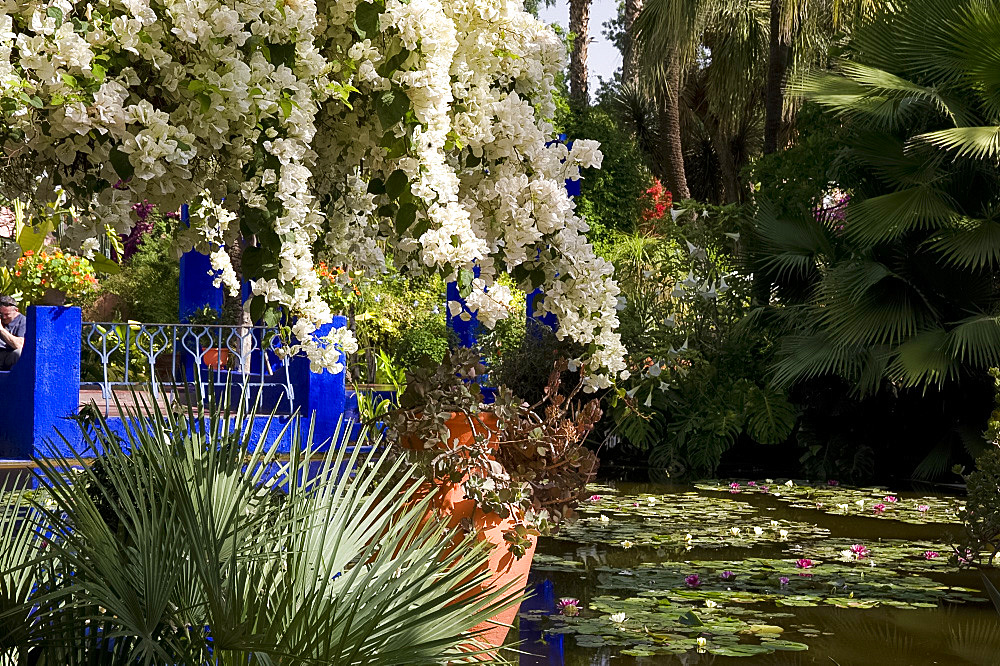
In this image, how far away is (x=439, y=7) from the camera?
7.82 feet

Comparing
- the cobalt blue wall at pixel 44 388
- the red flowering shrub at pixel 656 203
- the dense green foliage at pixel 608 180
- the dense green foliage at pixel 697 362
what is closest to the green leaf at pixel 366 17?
the cobalt blue wall at pixel 44 388

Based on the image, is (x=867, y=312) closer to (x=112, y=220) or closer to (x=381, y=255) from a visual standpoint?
(x=381, y=255)

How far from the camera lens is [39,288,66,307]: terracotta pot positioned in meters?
8.49

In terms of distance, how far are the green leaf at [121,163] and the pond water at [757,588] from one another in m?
2.41

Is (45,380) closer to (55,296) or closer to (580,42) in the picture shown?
(55,296)

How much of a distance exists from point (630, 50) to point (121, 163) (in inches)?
787

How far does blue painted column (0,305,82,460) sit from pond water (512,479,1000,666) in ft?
13.4

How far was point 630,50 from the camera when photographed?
21031mm

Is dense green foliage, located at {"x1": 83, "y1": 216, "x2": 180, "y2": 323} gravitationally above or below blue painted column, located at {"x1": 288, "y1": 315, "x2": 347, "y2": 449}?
above

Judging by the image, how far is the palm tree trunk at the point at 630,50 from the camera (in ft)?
53.1

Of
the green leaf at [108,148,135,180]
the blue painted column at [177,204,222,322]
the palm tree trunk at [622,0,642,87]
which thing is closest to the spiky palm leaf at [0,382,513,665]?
the green leaf at [108,148,135,180]

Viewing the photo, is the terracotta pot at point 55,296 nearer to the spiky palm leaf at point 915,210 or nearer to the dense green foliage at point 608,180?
the spiky palm leaf at point 915,210

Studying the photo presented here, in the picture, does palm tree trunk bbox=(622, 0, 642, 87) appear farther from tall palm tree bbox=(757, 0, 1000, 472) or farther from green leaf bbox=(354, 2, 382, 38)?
green leaf bbox=(354, 2, 382, 38)

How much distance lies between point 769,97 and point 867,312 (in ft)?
17.0
